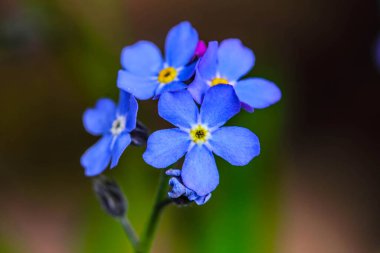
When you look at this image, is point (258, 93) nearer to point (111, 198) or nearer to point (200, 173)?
point (200, 173)

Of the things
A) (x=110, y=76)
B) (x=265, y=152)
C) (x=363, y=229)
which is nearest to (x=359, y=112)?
(x=363, y=229)

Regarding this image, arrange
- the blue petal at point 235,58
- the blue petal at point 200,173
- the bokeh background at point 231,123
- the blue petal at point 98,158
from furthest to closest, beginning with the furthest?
the bokeh background at point 231,123 < the blue petal at point 235,58 < the blue petal at point 98,158 < the blue petal at point 200,173

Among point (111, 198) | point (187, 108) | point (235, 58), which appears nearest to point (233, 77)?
point (235, 58)

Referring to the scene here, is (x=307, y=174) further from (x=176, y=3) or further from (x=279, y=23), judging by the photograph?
(x=176, y=3)

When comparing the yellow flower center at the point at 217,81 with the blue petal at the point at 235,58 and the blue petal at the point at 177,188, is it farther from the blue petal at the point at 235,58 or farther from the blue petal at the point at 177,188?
the blue petal at the point at 177,188

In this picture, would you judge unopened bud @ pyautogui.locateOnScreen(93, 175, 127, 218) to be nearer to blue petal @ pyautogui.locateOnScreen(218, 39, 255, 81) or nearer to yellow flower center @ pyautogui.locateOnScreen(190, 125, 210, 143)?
yellow flower center @ pyautogui.locateOnScreen(190, 125, 210, 143)

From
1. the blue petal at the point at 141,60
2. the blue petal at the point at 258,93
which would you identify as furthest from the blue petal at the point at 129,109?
the blue petal at the point at 258,93
